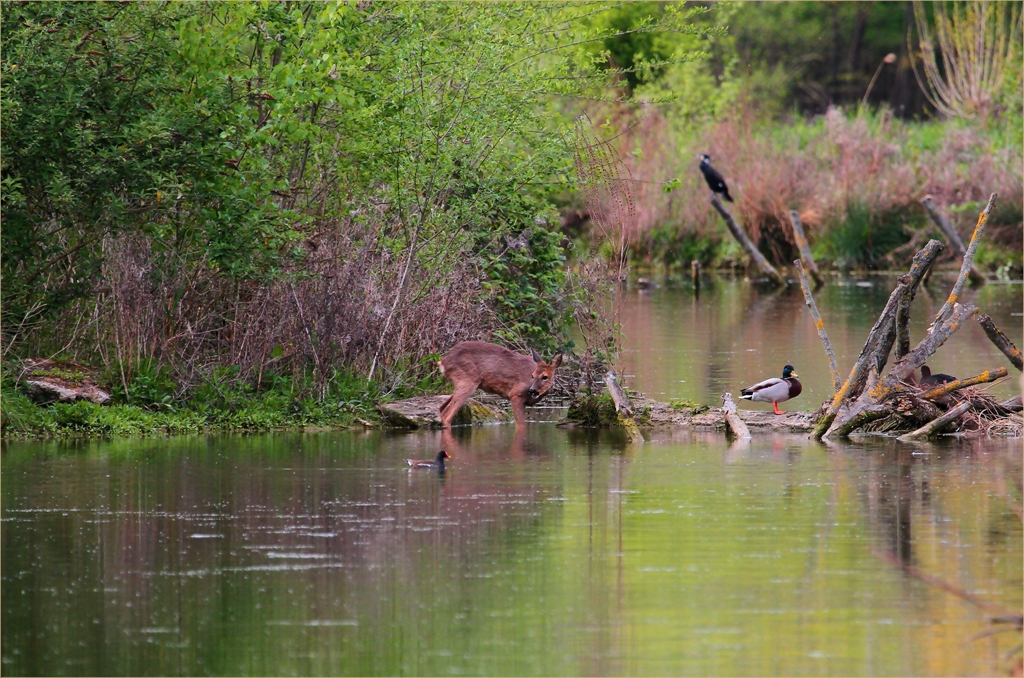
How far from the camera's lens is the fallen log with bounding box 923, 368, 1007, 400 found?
15.4 meters

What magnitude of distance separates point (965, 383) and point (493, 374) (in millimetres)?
4512

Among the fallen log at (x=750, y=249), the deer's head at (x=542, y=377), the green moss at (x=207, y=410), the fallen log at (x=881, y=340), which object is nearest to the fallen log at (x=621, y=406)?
the deer's head at (x=542, y=377)

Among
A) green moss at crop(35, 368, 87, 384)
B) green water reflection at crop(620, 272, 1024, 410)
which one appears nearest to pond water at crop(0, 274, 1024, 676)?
green moss at crop(35, 368, 87, 384)

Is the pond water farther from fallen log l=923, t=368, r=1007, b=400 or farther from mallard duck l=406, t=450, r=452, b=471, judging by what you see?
fallen log l=923, t=368, r=1007, b=400

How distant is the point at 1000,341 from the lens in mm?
15953

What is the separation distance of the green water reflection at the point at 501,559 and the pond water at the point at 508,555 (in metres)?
0.02

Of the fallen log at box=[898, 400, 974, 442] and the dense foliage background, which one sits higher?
the dense foliage background

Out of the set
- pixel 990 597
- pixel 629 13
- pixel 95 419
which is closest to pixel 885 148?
pixel 629 13

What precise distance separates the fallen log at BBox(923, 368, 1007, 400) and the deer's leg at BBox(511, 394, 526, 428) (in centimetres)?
387

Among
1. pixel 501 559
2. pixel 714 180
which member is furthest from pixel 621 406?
pixel 714 180

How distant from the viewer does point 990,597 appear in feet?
30.5

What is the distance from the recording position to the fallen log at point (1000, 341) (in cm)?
1550

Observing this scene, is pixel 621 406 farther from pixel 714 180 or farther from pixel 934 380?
pixel 714 180

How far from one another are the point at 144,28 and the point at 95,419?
12.3ft
